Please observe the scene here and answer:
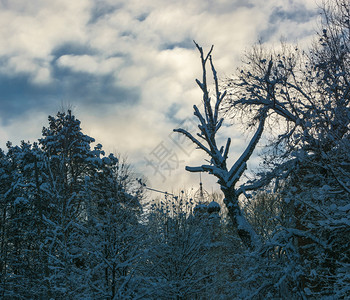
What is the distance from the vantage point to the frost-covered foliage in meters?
12.1

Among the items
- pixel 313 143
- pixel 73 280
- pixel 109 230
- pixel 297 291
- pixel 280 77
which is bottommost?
pixel 297 291

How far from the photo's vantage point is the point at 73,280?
12.1 meters

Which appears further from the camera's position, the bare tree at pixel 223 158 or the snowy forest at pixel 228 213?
the bare tree at pixel 223 158

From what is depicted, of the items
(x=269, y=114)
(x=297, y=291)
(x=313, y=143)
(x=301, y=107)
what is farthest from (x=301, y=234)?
(x=269, y=114)

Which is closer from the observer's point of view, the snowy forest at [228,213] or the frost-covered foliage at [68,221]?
the snowy forest at [228,213]

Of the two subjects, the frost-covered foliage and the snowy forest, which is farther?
the frost-covered foliage

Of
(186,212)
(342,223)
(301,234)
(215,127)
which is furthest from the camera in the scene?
(186,212)

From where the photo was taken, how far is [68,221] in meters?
16.7

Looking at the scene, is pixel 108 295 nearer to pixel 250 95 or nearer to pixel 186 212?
pixel 186 212

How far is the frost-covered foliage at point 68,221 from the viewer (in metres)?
12.1

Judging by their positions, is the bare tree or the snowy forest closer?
the snowy forest

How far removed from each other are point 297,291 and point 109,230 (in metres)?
6.73

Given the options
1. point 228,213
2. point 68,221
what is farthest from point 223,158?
point 68,221

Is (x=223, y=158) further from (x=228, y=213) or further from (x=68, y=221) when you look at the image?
(x=68, y=221)
